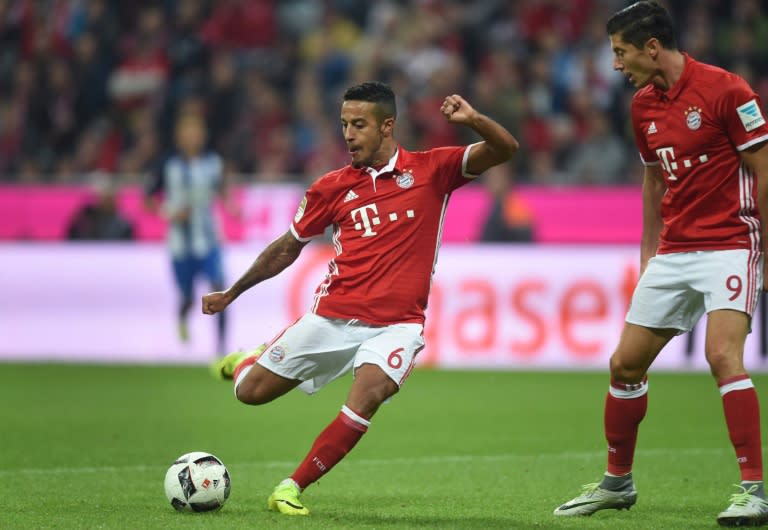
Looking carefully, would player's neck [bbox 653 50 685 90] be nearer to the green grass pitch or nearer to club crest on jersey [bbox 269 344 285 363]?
the green grass pitch

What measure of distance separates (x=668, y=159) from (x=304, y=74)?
1252 centimetres

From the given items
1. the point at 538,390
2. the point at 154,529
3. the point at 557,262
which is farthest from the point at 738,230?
the point at 557,262

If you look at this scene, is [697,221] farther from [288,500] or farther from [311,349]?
[288,500]

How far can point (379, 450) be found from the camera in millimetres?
8648

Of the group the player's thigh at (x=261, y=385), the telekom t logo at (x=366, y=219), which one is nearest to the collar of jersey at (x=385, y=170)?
the telekom t logo at (x=366, y=219)

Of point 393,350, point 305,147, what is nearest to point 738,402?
point 393,350

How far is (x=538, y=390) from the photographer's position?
1226cm

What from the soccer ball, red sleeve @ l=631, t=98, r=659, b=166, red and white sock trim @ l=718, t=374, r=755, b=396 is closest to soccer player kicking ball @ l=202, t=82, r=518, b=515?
the soccer ball

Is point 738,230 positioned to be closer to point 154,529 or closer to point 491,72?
point 154,529

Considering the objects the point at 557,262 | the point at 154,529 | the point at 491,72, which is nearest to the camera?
the point at 154,529

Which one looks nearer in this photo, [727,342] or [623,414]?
[727,342]

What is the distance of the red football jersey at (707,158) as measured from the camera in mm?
5914

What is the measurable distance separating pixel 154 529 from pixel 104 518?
381mm

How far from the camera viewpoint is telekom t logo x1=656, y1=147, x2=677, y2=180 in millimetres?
6051
